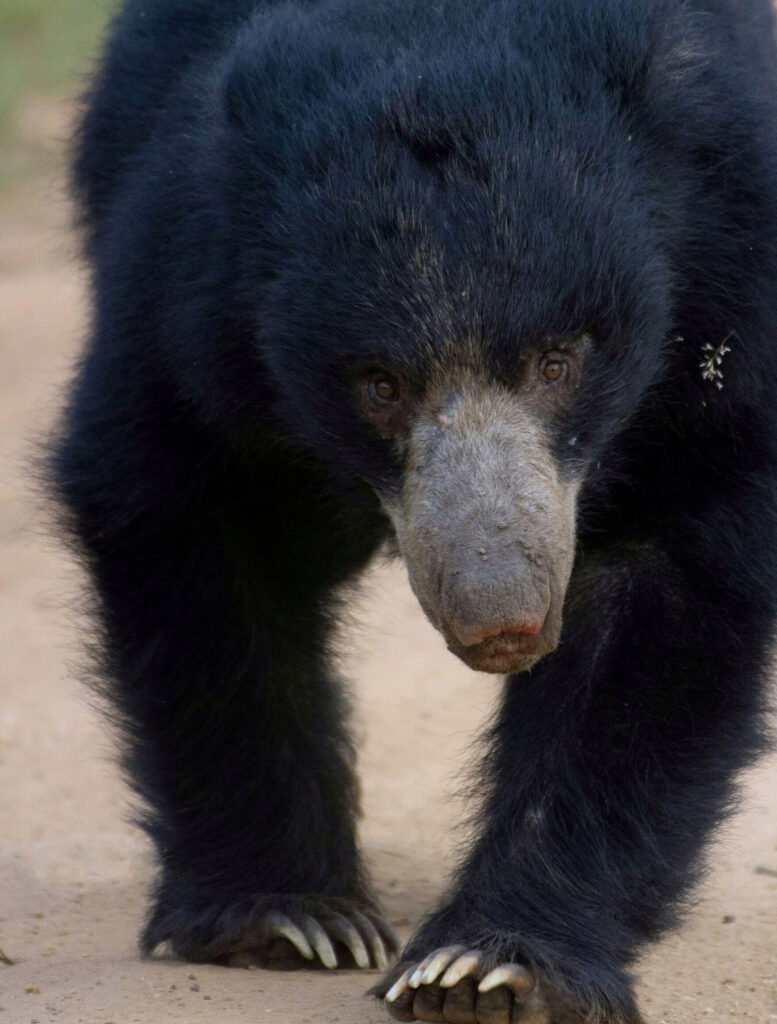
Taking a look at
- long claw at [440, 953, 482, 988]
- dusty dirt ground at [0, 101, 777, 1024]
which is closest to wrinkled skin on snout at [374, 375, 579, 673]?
long claw at [440, 953, 482, 988]

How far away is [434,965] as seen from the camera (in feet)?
11.5

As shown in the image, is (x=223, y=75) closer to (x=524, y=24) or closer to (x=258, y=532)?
(x=524, y=24)

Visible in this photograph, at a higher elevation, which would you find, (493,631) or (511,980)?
(493,631)

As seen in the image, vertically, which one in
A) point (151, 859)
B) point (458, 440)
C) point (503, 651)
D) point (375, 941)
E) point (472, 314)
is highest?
point (472, 314)

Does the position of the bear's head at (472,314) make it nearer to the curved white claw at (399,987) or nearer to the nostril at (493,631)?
the nostril at (493,631)

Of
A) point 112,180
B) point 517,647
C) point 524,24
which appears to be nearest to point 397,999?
point 517,647

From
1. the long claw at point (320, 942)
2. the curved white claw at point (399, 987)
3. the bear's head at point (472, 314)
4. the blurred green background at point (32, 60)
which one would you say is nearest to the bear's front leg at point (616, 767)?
the curved white claw at point (399, 987)

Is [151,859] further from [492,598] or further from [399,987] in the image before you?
[492,598]

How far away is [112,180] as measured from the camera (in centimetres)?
480

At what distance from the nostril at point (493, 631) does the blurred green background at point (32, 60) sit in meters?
11.5

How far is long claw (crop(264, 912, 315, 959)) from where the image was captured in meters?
4.16

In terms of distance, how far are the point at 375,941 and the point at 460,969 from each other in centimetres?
81

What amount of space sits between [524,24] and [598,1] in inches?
6.2

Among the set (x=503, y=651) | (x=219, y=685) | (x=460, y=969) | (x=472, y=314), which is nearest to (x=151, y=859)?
(x=219, y=685)
